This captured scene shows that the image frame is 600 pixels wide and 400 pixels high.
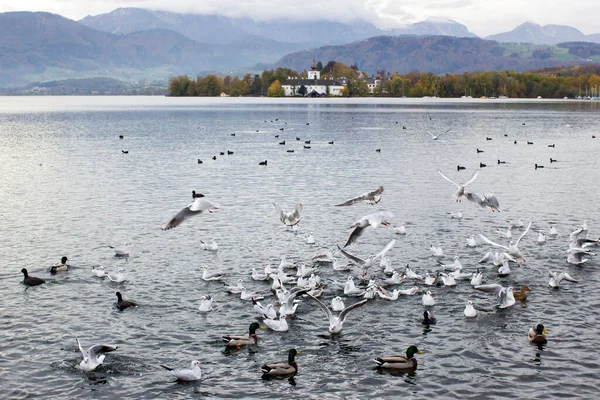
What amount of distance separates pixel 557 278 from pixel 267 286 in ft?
32.3

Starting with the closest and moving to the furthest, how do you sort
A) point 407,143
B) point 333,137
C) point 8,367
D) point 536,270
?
point 8,367, point 536,270, point 407,143, point 333,137

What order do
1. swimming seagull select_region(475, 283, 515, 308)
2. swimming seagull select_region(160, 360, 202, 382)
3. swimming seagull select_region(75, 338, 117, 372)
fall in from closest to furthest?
swimming seagull select_region(160, 360, 202, 382) < swimming seagull select_region(75, 338, 117, 372) < swimming seagull select_region(475, 283, 515, 308)

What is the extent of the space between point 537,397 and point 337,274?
1005cm

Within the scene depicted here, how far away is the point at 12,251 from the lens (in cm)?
2683

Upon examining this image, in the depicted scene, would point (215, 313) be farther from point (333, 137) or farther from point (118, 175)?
point (333, 137)

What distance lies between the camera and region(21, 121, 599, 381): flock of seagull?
16.5 meters

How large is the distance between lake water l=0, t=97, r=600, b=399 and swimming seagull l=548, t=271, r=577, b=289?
221mm

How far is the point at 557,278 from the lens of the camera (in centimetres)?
2211

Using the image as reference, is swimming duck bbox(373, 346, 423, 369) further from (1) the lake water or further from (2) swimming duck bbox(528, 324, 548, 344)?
(2) swimming duck bbox(528, 324, 548, 344)

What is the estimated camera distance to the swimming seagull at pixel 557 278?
2192 centimetres

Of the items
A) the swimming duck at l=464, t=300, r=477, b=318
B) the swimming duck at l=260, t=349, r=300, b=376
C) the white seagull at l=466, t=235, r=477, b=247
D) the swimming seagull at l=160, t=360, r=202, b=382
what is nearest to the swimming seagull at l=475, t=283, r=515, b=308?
the swimming duck at l=464, t=300, r=477, b=318

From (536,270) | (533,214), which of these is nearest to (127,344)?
(536,270)

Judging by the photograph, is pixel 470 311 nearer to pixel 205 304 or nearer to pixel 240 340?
pixel 240 340

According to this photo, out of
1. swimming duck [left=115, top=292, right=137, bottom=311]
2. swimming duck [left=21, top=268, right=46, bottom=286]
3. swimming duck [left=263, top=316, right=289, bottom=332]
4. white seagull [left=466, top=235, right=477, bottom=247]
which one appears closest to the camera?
swimming duck [left=263, top=316, right=289, bottom=332]
